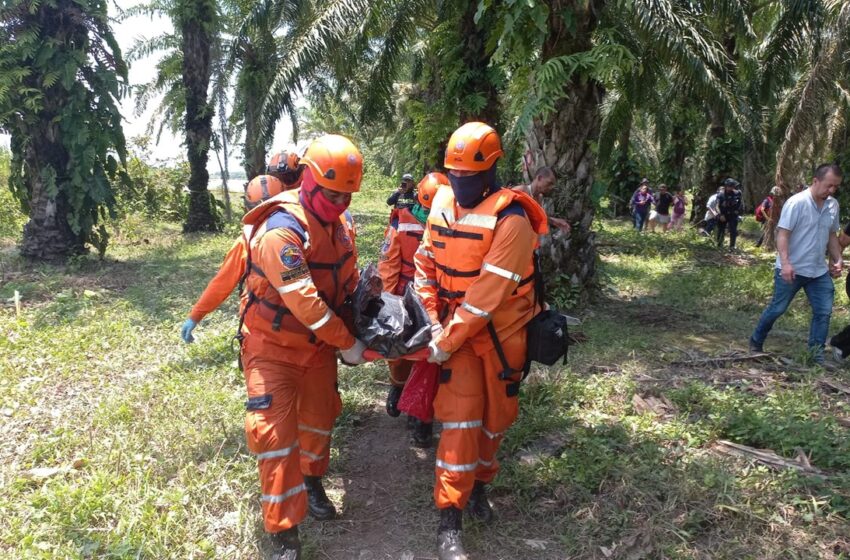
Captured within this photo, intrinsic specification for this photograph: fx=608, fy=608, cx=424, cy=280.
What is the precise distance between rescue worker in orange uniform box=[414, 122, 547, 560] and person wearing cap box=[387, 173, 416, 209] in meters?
1.52

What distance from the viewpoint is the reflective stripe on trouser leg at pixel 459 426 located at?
301cm

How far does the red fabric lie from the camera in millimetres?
3396

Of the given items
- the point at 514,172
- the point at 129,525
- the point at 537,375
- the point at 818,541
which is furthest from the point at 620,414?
the point at 514,172

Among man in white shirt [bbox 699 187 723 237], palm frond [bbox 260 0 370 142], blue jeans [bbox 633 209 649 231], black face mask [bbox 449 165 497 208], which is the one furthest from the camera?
blue jeans [bbox 633 209 649 231]

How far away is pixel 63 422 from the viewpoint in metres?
4.25

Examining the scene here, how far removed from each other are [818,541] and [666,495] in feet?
2.23

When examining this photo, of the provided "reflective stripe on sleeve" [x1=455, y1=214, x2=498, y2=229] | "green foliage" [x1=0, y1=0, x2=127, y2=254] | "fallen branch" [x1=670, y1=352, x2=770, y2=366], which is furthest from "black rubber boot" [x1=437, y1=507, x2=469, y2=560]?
"green foliage" [x1=0, y1=0, x2=127, y2=254]

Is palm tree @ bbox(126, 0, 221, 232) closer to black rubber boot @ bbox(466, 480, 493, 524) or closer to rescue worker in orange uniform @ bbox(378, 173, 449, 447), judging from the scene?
rescue worker in orange uniform @ bbox(378, 173, 449, 447)

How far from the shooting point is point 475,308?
9.81 feet

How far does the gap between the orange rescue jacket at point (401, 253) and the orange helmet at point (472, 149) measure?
1648 millimetres

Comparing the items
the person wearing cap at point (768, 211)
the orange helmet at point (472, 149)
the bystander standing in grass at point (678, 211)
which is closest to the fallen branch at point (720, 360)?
the orange helmet at point (472, 149)

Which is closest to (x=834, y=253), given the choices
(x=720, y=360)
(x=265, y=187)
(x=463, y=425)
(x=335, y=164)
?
(x=720, y=360)

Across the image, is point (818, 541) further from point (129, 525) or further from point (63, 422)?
point (63, 422)

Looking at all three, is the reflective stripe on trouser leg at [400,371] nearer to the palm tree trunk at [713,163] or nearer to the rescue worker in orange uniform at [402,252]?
the rescue worker in orange uniform at [402,252]
